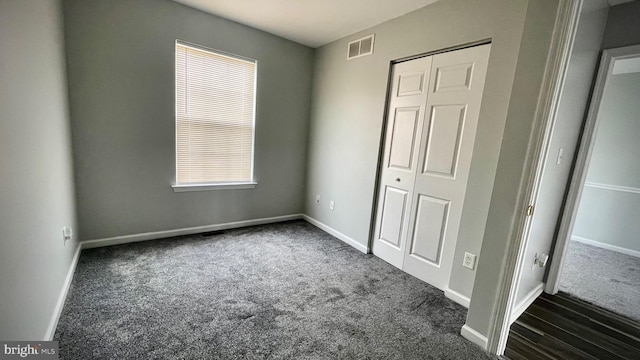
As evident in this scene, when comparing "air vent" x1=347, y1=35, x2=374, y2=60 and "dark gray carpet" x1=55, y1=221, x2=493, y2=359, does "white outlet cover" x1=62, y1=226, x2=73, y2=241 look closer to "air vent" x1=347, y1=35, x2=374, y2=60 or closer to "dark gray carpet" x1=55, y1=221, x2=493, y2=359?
"dark gray carpet" x1=55, y1=221, x2=493, y2=359

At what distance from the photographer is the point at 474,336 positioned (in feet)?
5.59

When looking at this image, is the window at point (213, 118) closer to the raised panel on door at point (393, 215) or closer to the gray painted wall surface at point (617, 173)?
the raised panel on door at point (393, 215)

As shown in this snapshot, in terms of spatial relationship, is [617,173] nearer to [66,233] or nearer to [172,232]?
[172,232]

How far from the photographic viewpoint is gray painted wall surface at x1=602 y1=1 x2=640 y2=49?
199 cm

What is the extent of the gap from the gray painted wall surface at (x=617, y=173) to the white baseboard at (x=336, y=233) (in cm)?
311

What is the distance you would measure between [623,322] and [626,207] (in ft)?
7.79

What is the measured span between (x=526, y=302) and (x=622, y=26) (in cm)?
234

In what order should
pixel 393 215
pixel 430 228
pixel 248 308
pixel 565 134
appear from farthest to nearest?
pixel 393 215 < pixel 430 228 < pixel 565 134 < pixel 248 308

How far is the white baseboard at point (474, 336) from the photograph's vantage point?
65.4 inches

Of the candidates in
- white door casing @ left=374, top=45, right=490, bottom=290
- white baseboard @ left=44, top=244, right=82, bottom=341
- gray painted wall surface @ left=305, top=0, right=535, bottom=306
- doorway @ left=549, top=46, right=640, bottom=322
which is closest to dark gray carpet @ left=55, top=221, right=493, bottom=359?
white baseboard @ left=44, top=244, right=82, bottom=341

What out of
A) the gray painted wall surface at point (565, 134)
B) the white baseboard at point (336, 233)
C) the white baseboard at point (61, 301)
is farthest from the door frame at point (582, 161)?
the white baseboard at point (61, 301)

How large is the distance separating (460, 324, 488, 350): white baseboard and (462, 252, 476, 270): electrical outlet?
1.52 ft
